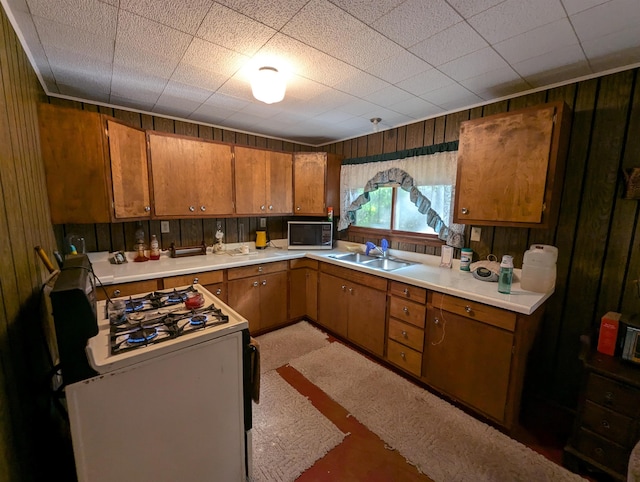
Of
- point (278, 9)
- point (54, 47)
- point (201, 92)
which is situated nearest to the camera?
point (278, 9)

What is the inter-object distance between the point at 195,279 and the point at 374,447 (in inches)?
74.8

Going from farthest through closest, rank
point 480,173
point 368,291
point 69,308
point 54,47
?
point 368,291
point 480,173
point 54,47
point 69,308

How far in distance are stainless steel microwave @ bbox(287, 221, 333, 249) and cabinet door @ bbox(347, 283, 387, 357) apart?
0.89 metres

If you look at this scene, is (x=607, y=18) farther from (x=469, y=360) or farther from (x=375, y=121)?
(x=469, y=360)

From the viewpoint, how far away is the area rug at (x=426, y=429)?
4.97 feet

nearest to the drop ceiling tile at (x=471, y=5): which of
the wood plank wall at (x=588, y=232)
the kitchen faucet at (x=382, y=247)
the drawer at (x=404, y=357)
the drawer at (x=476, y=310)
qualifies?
the wood plank wall at (x=588, y=232)

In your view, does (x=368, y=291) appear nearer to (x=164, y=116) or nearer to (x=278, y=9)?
(x=278, y=9)

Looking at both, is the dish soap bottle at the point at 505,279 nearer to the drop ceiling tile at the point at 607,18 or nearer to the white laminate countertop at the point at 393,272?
the white laminate countertop at the point at 393,272

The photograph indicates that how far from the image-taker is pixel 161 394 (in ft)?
3.67

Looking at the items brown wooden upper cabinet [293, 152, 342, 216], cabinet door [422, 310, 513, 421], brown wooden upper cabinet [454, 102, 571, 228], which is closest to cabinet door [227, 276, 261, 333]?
brown wooden upper cabinet [293, 152, 342, 216]

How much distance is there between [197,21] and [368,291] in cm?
222

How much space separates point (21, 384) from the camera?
1.00m

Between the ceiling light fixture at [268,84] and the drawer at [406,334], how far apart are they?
6.47ft

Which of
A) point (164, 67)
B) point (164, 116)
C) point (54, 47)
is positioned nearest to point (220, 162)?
point (164, 116)
